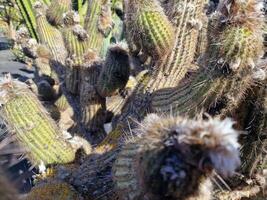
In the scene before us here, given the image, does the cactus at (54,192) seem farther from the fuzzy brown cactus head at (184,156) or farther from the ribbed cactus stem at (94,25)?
the ribbed cactus stem at (94,25)

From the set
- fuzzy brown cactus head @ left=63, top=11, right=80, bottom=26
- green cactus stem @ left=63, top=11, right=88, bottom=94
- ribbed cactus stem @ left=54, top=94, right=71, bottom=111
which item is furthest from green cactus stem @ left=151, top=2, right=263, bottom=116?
ribbed cactus stem @ left=54, top=94, right=71, bottom=111

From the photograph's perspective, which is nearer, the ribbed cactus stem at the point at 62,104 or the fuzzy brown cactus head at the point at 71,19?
the fuzzy brown cactus head at the point at 71,19

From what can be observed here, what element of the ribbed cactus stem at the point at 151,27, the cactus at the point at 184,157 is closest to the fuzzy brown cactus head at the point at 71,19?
the ribbed cactus stem at the point at 151,27

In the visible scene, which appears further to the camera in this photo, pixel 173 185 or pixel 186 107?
pixel 186 107

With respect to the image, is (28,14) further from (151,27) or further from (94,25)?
(151,27)

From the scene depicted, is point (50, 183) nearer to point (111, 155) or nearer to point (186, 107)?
point (111, 155)

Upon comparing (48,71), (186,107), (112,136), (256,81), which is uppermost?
(256,81)

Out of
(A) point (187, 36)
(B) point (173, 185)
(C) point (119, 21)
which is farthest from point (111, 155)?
(C) point (119, 21)
